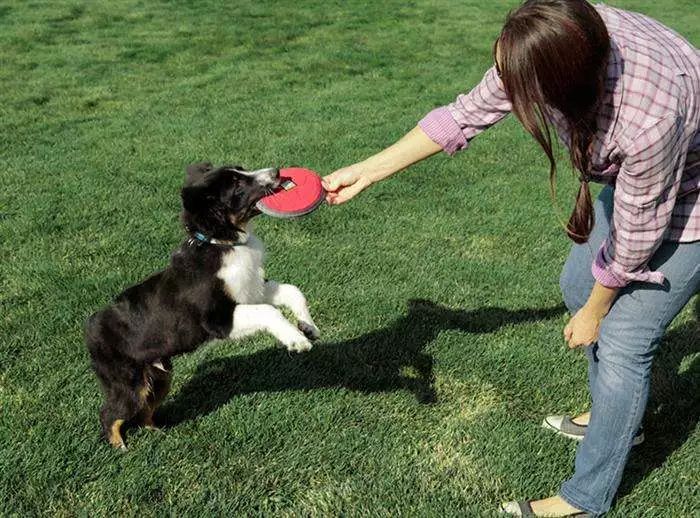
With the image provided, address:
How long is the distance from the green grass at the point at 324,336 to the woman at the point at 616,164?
626 mm

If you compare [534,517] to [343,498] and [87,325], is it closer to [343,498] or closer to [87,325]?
[343,498]

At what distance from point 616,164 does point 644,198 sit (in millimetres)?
242

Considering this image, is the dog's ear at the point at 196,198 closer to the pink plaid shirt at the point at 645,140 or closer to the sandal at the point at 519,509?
the pink plaid shirt at the point at 645,140

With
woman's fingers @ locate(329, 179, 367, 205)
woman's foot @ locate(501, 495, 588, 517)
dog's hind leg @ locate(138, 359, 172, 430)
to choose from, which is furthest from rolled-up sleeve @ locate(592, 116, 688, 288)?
dog's hind leg @ locate(138, 359, 172, 430)

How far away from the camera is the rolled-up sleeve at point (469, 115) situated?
3373 mm

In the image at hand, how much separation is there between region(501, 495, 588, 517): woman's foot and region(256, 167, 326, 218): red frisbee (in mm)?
1811

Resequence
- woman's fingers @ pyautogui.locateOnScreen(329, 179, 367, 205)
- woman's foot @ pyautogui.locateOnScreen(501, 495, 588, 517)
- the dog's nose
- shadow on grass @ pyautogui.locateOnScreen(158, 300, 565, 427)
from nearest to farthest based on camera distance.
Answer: woman's foot @ pyautogui.locateOnScreen(501, 495, 588, 517)
woman's fingers @ pyautogui.locateOnScreen(329, 179, 367, 205)
the dog's nose
shadow on grass @ pyautogui.locateOnScreen(158, 300, 565, 427)

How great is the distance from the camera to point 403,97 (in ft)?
37.2

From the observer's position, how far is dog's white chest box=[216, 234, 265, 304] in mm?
3758

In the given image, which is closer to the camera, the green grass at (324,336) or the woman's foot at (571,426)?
the green grass at (324,336)

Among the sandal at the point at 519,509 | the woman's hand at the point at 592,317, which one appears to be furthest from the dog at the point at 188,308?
the woman's hand at the point at 592,317

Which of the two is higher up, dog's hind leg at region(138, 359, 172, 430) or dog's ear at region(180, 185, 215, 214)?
dog's ear at region(180, 185, 215, 214)

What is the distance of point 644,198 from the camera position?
8.05 feet

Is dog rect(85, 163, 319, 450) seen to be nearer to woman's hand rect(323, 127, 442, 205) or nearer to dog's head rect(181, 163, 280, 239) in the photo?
dog's head rect(181, 163, 280, 239)
